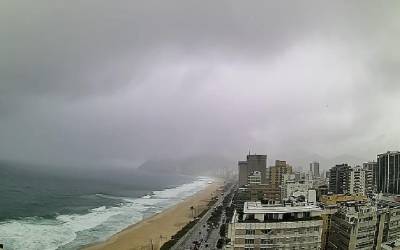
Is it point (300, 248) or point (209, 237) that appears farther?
point (209, 237)

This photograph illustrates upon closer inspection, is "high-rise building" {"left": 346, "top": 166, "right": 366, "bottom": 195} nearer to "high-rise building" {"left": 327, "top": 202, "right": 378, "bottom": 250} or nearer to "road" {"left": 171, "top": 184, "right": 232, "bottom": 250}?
"road" {"left": 171, "top": 184, "right": 232, "bottom": 250}

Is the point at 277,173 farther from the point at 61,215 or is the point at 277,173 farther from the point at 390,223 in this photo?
the point at 390,223

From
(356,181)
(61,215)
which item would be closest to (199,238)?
(61,215)

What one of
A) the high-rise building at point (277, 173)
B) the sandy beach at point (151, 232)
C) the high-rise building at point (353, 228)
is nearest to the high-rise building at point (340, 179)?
the high-rise building at point (277, 173)

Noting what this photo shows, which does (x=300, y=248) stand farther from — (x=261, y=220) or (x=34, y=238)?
(x=34, y=238)

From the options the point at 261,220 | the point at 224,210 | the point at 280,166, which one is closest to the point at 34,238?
the point at 261,220

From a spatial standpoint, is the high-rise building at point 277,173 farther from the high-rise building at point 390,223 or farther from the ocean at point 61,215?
the high-rise building at point 390,223

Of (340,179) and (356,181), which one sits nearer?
(356,181)
